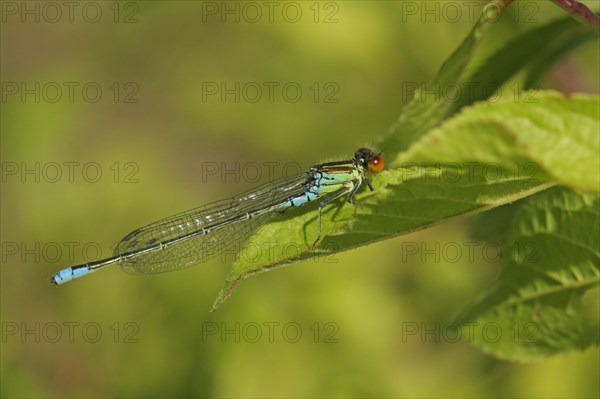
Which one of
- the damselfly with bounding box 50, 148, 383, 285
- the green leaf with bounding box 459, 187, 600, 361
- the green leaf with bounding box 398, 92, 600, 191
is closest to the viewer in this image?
the green leaf with bounding box 398, 92, 600, 191

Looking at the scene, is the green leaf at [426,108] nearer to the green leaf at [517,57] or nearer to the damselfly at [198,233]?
the green leaf at [517,57]

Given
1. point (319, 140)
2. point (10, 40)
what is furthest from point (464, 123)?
point (10, 40)

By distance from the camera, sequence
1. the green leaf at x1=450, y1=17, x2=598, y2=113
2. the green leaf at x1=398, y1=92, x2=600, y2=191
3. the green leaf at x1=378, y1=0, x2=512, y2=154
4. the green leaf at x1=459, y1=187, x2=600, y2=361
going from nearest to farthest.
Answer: the green leaf at x1=398, y1=92, x2=600, y2=191 → the green leaf at x1=459, y1=187, x2=600, y2=361 → the green leaf at x1=378, y1=0, x2=512, y2=154 → the green leaf at x1=450, y1=17, x2=598, y2=113

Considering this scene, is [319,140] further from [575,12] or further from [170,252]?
[575,12]

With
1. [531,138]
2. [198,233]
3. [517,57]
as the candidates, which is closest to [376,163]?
[517,57]

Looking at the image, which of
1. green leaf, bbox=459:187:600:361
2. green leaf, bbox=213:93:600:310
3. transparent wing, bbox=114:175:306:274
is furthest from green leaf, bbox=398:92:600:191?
transparent wing, bbox=114:175:306:274

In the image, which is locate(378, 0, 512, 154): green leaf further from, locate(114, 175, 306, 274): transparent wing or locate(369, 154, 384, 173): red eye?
locate(114, 175, 306, 274): transparent wing
